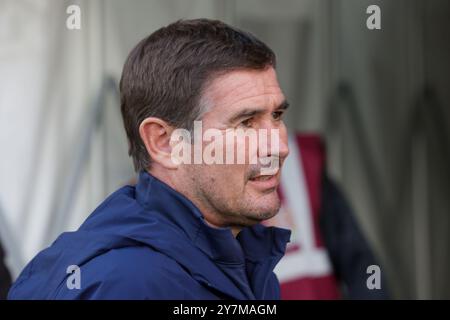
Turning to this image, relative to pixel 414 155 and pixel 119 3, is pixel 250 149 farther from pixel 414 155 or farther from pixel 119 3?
pixel 414 155

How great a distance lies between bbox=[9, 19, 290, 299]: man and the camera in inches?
45.3

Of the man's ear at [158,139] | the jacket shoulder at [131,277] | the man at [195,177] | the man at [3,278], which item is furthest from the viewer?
the man at [3,278]

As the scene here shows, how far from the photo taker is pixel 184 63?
1.21 meters

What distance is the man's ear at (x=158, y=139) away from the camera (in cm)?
126

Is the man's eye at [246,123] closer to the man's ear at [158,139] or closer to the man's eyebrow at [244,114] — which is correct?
the man's eyebrow at [244,114]

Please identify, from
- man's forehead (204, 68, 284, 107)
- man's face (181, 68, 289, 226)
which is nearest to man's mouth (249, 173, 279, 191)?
man's face (181, 68, 289, 226)

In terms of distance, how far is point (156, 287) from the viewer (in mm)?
1064

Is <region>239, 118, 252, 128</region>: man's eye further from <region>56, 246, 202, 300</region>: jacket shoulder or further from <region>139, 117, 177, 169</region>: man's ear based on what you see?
<region>56, 246, 202, 300</region>: jacket shoulder

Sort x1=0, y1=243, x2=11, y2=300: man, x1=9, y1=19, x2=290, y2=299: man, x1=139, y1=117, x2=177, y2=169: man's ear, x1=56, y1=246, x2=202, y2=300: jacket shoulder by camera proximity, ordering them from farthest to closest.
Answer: x1=0, y1=243, x2=11, y2=300: man < x1=139, y1=117, x2=177, y2=169: man's ear < x1=9, y1=19, x2=290, y2=299: man < x1=56, y1=246, x2=202, y2=300: jacket shoulder

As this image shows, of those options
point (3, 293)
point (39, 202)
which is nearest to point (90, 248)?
point (3, 293)

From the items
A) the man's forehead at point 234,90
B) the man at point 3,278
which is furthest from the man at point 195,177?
the man at point 3,278

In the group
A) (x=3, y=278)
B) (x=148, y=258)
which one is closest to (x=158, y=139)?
(x=148, y=258)

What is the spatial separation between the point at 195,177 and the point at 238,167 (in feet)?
0.21
